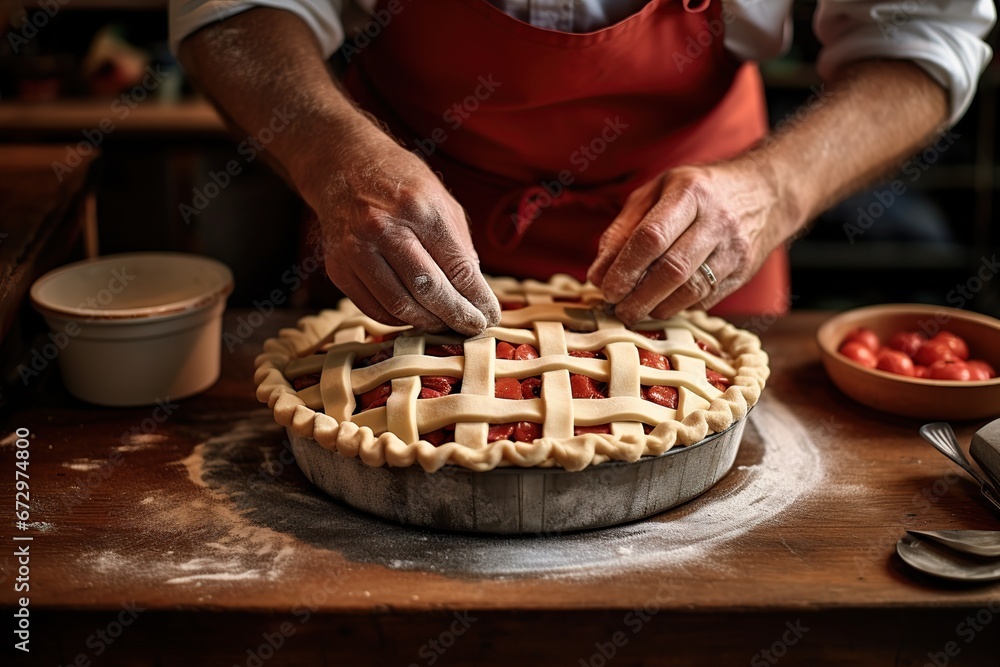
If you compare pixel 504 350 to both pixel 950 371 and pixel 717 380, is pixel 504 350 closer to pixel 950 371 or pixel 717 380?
pixel 717 380

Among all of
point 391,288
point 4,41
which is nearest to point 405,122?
point 391,288

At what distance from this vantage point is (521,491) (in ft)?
3.92

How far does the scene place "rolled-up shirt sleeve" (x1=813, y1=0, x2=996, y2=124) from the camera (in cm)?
170

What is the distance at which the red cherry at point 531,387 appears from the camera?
4.31 ft

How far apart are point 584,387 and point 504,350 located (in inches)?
5.7

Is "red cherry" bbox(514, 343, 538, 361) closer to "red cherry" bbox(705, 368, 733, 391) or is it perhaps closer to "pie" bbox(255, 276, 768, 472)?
"pie" bbox(255, 276, 768, 472)

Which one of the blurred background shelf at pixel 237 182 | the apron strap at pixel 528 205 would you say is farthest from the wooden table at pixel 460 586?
the blurred background shelf at pixel 237 182

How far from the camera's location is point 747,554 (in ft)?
3.90

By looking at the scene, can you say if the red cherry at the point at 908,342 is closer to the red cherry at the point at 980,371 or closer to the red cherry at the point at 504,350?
the red cherry at the point at 980,371

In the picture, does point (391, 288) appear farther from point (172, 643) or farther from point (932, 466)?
point (932, 466)

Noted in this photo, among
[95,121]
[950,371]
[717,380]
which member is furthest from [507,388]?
[95,121]

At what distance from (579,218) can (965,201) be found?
2.63 meters

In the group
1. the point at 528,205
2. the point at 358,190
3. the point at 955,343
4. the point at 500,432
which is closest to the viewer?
the point at 500,432

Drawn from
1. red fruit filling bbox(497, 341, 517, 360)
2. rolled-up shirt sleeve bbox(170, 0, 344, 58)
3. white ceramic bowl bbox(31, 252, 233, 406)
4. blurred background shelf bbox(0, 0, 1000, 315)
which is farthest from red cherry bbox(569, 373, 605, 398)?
blurred background shelf bbox(0, 0, 1000, 315)
